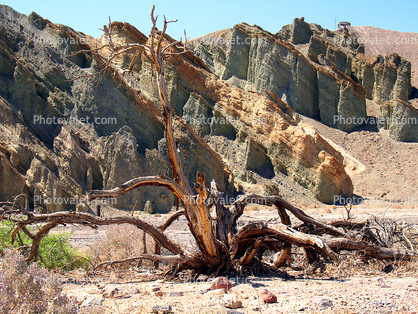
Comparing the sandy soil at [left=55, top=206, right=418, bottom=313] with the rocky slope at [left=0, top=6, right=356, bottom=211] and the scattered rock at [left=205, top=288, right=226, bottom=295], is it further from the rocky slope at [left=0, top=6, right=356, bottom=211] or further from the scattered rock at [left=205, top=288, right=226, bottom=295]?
the rocky slope at [left=0, top=6, right=356, bottom=211]

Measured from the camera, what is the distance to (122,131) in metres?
25.8

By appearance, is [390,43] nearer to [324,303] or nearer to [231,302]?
[324,303]

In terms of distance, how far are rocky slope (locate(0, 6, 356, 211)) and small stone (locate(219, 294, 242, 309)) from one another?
45.4ft

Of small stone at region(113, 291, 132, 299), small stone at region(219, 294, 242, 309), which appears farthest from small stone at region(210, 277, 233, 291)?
small stone at region(113, 291, 132, 299)

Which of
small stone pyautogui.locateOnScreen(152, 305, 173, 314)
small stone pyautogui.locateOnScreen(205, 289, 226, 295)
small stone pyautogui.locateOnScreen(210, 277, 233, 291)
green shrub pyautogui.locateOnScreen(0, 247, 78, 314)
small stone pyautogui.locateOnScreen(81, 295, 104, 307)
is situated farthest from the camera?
small stone pyautogui.locateOnScreen(210, 277, 233, 291)

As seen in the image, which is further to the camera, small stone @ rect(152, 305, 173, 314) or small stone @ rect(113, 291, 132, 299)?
small stone @ rect(113, 291, 132, 299)

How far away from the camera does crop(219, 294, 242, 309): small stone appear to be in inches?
171

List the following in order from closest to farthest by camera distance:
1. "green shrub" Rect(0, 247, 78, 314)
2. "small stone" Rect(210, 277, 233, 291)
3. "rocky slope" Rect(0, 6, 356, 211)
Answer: "green shrub" Rect(0, 247, 78, 314), "small stone" Rect(210, 277, 233, 291), "rocky slope" Rect(0, 6, 356, 211)

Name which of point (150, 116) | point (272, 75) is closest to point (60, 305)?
point (150, 116)

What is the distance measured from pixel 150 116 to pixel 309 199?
48.1 feet

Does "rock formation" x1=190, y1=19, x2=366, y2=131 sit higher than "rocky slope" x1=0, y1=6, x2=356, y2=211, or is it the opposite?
"rock formation" x1=190, y1=19, x2=366, y2=131

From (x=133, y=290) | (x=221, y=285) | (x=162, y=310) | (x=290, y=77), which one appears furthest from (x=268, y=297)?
(x=290, y=77)

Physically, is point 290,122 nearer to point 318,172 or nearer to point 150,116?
point 318,172

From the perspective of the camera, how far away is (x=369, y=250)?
6578 millimetres
